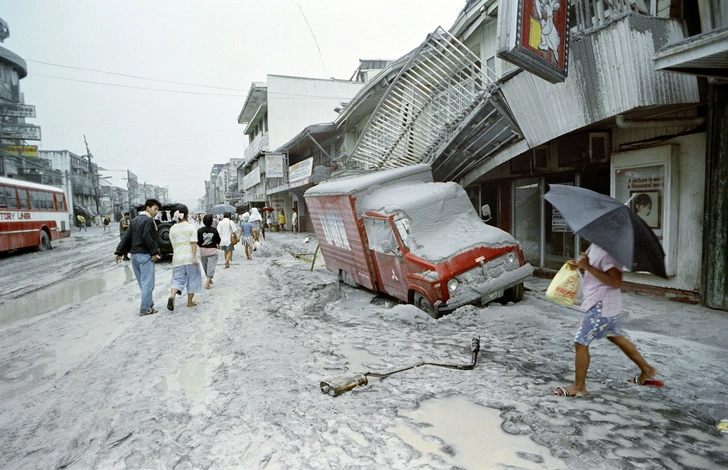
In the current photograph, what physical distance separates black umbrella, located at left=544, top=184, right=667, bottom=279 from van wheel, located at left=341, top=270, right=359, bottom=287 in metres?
6.69

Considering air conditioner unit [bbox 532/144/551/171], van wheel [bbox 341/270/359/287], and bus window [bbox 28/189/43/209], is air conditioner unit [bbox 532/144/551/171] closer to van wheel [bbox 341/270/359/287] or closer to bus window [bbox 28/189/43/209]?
van wheel [bbox 341/270/359/287]

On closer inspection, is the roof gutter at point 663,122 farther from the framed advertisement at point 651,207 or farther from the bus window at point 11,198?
the bus window at point 11,198

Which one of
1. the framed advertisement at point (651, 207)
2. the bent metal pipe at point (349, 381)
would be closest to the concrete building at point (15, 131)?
the bent metal pipe at point (349, 381)

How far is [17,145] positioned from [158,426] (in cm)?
6291

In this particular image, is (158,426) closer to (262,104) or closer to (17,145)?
(262,104)

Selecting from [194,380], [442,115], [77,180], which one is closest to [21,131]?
[77,180]

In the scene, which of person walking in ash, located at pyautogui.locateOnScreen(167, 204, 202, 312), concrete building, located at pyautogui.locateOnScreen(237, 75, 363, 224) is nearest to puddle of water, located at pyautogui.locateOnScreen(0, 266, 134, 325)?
person walking in ash, located at pyautogui.locateOnScreen(167, 204, 202, 312)

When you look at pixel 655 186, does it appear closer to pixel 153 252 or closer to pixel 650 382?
pixel 650 382

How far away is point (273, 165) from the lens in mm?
30828

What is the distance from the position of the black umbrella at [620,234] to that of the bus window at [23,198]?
77.6 ft

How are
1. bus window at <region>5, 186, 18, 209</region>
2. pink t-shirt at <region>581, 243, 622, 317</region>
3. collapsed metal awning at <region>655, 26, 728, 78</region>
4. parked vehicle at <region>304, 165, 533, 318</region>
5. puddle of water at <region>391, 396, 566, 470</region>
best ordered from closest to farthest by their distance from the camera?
puddle of water at <region>391, 396, 566, 470</region>, pink t-shirt at <region>581, 243, 622, 317</region>, collapsed metal awning at <region>655, 26, 728, 78</region>, parked vehicle at <region>304, 165, 533, 318</region>, bus window at <region>5, 186, 18, 209</region>

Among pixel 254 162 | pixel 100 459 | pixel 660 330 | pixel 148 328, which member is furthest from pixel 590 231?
pixel 254 162

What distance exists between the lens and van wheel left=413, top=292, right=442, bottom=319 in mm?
6430

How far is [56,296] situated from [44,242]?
15372 mm
